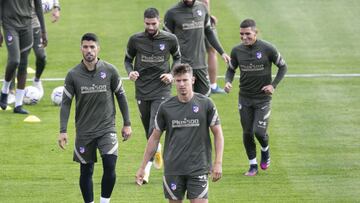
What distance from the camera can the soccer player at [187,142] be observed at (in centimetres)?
1386

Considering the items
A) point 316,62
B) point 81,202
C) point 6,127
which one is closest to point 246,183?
point 81,202

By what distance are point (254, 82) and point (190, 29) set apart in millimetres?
1928

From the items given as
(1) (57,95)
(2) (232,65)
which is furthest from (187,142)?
(1) (57,95)

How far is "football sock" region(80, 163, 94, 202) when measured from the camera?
1573 cm

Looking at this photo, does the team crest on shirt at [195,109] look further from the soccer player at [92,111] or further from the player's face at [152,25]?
the player's face at [152,25]

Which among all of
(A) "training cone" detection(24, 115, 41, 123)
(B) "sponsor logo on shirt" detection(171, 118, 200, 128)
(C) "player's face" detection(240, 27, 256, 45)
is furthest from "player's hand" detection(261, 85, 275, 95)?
(A) "training cone" detection(24, 115, 41, 123)

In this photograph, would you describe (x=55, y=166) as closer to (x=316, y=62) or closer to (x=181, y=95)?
(x=181, y=95)

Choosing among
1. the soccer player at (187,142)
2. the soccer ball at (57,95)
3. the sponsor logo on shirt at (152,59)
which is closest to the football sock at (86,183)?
the soccer player at (187,142)

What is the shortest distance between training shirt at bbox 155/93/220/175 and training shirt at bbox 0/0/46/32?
26.5 ft

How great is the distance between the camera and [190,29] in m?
19.5

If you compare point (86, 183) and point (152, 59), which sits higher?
point (152, 59)

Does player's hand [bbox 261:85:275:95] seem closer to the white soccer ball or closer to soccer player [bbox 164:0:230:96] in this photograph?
soccer player [bbox 164:0:230:96]

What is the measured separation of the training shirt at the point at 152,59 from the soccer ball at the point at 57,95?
217 inches

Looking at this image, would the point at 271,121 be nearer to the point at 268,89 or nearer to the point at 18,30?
the point at 268,89
